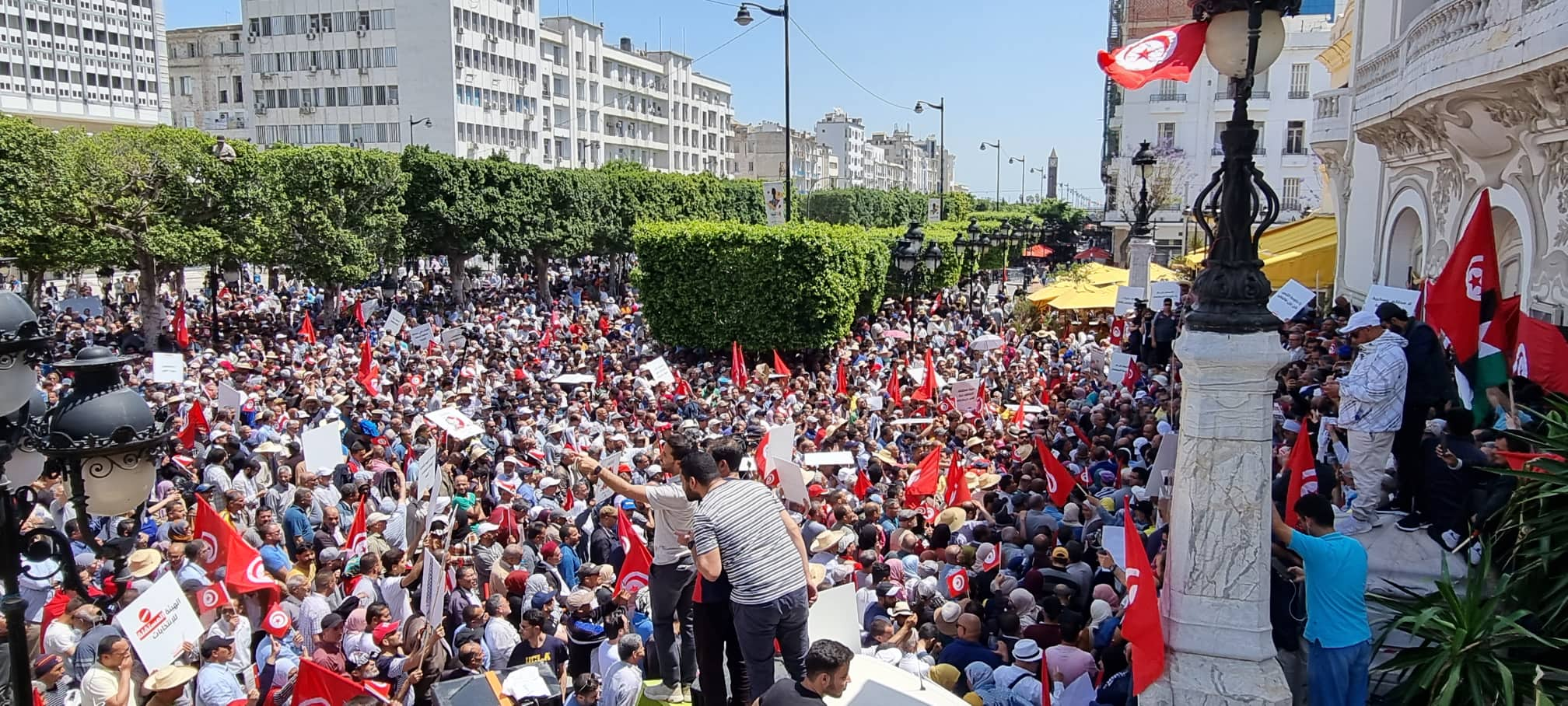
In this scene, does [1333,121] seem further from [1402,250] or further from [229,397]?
[229,397]

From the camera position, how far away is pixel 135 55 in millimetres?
88875

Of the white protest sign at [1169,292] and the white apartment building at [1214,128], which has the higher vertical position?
the white apartment building at [1214,128]

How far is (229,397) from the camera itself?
15.7 m

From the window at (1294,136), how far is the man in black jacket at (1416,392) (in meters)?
46.8

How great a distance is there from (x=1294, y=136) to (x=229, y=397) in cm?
4771

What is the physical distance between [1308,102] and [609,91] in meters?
53.1

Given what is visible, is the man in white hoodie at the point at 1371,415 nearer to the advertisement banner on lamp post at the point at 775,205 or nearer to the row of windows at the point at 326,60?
the advertisement banner on lamp post at the point at 775,205

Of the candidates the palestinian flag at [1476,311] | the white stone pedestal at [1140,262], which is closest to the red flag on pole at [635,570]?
the palestinian flag at [1476,311]

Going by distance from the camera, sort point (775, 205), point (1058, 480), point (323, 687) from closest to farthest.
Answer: point (323, 687) → point (1058, 480) → point (775, 205)

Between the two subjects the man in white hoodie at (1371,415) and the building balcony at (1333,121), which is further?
the building balcony at (1333,121)

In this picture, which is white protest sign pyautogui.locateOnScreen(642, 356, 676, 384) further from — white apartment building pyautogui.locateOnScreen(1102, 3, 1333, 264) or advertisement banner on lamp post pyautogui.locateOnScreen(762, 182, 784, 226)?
white apartment building pyautogui.locateOnScreen(1102, 3, 1333, 264)

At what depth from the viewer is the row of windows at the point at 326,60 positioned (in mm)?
67000

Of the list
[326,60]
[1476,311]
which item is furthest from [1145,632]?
[326,60]

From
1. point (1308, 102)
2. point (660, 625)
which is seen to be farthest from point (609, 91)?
point (660, 625)
